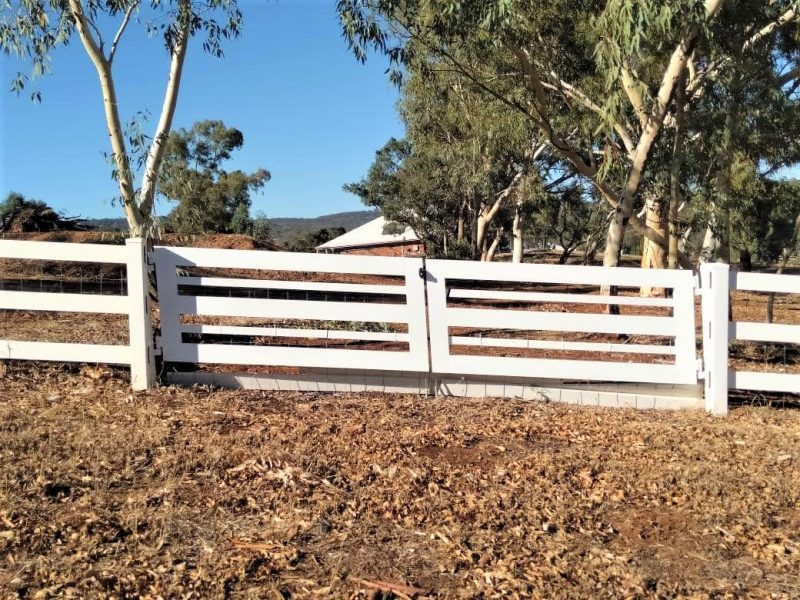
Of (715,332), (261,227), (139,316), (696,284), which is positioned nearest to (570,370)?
(715,332)

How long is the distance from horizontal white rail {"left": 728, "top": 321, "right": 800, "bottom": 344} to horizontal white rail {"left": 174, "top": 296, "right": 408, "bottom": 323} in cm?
298

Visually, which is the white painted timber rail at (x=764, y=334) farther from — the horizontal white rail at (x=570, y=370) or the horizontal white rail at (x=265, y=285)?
the horizontal white rail at (x=265, y=285)

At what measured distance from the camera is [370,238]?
57750 millimetres

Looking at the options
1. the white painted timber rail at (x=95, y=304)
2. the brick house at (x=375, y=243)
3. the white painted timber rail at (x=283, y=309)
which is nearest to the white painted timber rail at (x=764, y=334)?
the white painted timber rail at (x=283, y=309)

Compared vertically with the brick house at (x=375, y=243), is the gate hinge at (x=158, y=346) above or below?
below

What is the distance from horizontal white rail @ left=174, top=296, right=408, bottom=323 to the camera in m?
6.31

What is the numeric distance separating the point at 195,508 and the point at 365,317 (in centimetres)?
273

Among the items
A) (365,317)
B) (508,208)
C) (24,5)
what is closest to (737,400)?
(365,317)

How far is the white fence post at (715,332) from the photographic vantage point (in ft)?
20.7

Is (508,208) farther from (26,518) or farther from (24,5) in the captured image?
(26,518)

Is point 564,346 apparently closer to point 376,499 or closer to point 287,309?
point 287,309

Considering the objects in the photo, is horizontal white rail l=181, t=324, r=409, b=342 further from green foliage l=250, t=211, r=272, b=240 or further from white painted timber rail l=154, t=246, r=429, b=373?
green foliage l=250, t=211, r=272, b=240

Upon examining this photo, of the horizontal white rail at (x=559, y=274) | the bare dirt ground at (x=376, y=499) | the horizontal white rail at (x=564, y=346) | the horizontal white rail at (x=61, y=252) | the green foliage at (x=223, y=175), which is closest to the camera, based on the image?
the bare dirt ground at (x=376, y=499)

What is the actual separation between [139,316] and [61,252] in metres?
0.84
